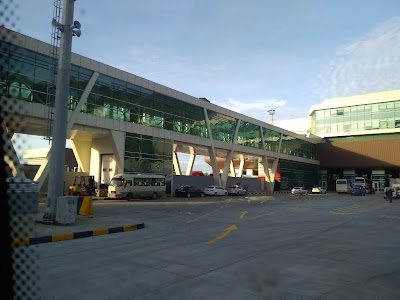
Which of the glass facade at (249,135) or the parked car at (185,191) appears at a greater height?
the glass facade at (249,135)

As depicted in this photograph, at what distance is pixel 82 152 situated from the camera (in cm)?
3709

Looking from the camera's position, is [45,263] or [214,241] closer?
[45,263]

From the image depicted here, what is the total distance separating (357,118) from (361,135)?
368 cm

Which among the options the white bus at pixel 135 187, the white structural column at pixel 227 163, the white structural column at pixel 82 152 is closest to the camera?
the white bus at pixel 135 187

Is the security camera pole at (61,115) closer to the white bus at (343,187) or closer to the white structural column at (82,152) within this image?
the white structural column at (82,152)

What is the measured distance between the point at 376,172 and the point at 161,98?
179 ft

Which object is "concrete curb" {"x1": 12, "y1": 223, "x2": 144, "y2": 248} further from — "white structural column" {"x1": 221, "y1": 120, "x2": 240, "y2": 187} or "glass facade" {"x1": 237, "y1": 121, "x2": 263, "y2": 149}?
"glass facade" {"x1": 237, "y1": 121, "x2": 263, "y2": 149}

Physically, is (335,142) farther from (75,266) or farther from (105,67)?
(75,266)

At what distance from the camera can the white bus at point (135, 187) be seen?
30427 mm

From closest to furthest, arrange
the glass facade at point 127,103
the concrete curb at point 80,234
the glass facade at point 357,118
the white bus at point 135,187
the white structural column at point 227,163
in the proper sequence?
the concrete curb at point 80,234 → the glass facade at point 127,103 → the white bus at point 135,187 → the white structural column at point 227,163 → the glass facade at point 357,118

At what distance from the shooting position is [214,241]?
35.6 ft

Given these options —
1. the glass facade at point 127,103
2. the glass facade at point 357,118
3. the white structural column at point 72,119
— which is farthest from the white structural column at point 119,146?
the glass facade at point 357,118

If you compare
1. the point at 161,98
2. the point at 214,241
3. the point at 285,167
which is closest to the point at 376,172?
the point at 285,167

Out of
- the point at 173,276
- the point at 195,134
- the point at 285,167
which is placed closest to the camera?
the point at 173,276
